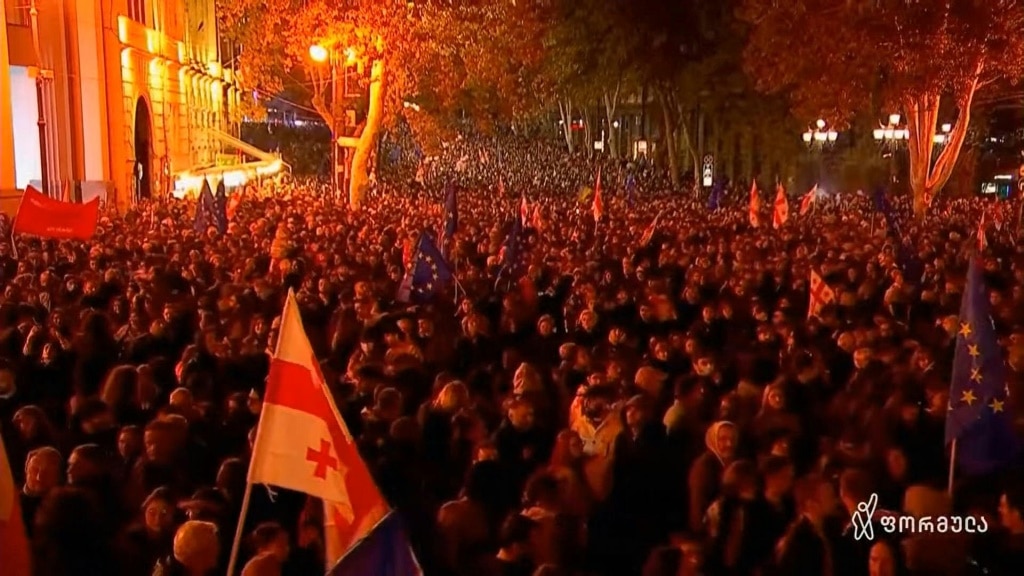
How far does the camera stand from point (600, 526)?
6570 mm

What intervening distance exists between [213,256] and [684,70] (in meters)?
28.0

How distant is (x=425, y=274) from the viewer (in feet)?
43.0

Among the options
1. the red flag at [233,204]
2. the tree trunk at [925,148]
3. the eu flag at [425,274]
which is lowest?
the eu flag at [425,274]

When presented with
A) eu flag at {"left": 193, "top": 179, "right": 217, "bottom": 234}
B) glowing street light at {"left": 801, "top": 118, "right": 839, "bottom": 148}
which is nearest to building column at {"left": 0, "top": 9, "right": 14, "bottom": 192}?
eu flag at {"left": 193, "top": 179, "right": 217, "bottom": 234}

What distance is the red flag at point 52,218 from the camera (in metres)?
15.2

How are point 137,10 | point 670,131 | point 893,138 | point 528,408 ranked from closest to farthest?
1. point 528,408
2. point 137,10
3. point 670,131
4. point 893,138

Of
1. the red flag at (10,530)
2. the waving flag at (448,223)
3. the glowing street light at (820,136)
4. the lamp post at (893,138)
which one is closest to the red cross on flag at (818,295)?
the waving flag at (448,223)

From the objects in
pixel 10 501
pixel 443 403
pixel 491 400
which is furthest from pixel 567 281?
pixel 10 501

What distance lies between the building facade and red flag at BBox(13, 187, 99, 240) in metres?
12.0

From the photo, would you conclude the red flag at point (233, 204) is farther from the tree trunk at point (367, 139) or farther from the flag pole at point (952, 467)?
the flag pole at point (952, 467)

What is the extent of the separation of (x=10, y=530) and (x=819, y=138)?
170 ft

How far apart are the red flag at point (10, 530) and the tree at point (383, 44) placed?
2272 cm

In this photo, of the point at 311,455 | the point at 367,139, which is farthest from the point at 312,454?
the point at 367,139

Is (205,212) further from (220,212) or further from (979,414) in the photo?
(979,414)
